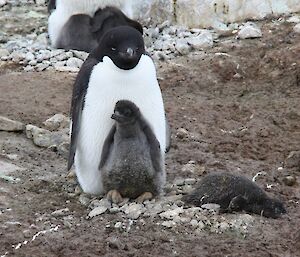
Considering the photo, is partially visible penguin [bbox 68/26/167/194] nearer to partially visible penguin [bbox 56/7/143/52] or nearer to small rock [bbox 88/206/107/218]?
small rock [bbox 88/206/107/218]

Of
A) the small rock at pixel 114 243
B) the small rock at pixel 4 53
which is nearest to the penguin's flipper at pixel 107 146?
the small rock at pixel 114 243

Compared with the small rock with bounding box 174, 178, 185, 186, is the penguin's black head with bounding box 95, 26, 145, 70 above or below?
above

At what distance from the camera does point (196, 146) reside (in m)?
5.36

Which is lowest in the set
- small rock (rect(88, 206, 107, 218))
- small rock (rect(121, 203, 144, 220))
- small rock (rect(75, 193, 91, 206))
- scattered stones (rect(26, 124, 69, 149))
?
small rock (rect(75, 193, 91, 206))

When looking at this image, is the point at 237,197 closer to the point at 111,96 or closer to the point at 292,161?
the point at 111,96

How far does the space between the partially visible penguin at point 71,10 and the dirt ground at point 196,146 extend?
33.0 inches

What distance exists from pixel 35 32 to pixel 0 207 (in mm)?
4524

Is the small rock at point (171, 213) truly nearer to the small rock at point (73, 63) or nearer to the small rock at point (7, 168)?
the small rock at point (7, 168)

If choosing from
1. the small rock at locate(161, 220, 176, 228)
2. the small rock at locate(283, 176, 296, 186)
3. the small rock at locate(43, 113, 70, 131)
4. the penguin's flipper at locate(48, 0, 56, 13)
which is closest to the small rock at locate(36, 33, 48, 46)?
the penguin's flipper at locate(48, 0, 56, 13)

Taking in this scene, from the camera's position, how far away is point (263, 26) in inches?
301

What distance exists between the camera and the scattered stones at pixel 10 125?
215 inches

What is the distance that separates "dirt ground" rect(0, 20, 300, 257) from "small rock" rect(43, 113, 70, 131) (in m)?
0.10

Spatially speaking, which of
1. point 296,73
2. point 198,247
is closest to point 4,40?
point 296,73

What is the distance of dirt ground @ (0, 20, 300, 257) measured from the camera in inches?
147
